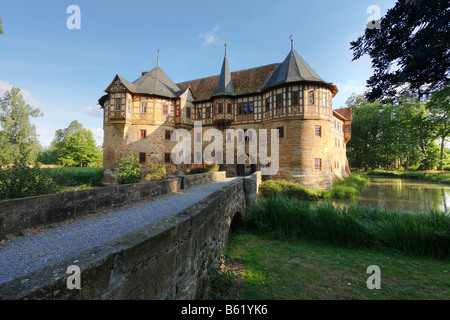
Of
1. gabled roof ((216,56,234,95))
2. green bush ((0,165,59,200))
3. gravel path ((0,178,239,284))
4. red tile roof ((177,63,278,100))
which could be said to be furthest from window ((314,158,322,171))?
green bush ((0,165,59,200))

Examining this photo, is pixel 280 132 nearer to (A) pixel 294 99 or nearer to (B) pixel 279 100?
(B) pixel 279 100

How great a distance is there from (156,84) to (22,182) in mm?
19597

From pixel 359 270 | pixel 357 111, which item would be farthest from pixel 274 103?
pixel 357 111

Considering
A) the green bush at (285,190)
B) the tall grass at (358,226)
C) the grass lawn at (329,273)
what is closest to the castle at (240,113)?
the green bush at (285,190)

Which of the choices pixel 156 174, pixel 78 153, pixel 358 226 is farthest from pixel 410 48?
pixel 78 153

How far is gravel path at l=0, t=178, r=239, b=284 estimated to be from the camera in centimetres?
292

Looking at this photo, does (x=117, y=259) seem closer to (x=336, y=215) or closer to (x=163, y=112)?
(x=336, y=215)

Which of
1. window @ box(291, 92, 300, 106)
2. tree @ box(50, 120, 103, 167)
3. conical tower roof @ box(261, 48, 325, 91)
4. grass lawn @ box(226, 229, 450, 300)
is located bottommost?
grass lawn @ box(226, 229, 450, 300)

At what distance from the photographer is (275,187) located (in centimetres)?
1527

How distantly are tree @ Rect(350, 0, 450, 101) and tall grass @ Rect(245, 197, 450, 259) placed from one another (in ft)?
14.8

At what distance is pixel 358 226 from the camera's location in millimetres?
7301

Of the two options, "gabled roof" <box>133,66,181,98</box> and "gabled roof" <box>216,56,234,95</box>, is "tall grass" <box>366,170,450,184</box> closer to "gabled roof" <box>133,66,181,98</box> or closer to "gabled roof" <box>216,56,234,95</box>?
"gabled roof" <box>216,56,234,95</box>

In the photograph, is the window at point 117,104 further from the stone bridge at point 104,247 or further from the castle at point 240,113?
the stone bridge at point 104,247

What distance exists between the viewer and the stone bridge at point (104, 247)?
4.98ft
